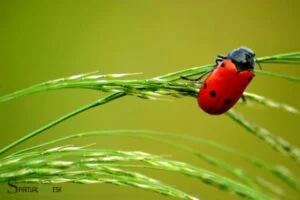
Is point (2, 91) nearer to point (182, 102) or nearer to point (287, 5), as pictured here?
point (182, 102)

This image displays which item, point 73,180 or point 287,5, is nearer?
point 73,180

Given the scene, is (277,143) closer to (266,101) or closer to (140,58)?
(266,101)

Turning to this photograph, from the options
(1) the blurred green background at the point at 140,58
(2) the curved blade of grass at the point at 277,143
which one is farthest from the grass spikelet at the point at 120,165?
(1) the blurred green background at the point at 140,58

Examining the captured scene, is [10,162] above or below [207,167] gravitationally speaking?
below

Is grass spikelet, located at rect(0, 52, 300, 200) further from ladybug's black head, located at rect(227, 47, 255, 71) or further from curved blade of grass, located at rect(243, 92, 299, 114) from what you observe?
ladybug's black head, located at rect(227, 47, 255, 71)

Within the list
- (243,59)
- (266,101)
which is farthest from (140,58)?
(266,101)

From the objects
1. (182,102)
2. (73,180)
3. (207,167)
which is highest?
(182,102)

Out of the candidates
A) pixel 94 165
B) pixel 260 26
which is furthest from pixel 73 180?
pixel 260 26
